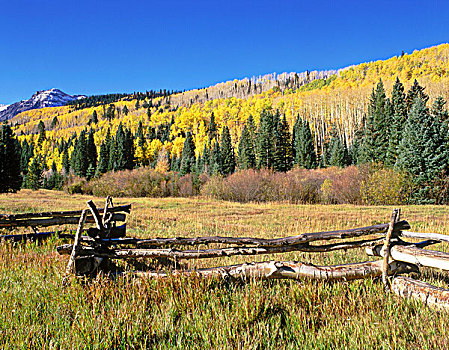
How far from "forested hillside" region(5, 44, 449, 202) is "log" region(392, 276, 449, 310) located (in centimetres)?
4126

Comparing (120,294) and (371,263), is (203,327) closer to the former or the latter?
(120,294)

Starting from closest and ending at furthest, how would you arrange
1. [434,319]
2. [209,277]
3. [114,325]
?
[114,325]
[434,319]
[209,277]

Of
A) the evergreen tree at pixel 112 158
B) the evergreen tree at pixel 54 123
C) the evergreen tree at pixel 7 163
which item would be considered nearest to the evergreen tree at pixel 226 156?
the evergreen tree at pixel 112 158

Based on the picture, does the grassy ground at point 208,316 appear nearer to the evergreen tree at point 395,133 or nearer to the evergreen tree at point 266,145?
the evergreen tree at point 395,133

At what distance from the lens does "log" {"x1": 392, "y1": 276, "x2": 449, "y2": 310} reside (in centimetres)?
304

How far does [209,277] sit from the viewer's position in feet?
12.0

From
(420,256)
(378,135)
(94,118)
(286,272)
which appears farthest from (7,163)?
(94,118)

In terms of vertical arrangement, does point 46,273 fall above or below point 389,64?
below

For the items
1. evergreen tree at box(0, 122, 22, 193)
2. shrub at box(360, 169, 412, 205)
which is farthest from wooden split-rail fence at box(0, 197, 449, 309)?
evergreen tree at box(0, 122, 22, 193)

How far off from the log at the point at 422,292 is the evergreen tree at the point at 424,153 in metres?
33.5

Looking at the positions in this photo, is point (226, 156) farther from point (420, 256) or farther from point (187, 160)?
point (420, 256)

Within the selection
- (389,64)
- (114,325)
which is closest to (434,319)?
(114,325)

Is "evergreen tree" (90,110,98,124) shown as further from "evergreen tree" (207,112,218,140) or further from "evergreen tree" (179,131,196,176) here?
"evergreen tree" (179,131,196,176)

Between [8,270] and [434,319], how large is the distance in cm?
604
